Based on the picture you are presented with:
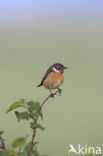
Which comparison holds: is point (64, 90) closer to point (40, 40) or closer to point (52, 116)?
point (52, 116)

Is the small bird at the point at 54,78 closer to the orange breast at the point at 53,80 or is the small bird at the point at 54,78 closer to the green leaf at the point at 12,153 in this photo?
the orange breast at the point at 53,80

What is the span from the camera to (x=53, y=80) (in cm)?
464

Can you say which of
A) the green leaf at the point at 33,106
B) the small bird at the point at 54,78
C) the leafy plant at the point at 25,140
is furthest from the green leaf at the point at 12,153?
the small bird at the point at 54,78

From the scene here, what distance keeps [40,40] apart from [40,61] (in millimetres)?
5917

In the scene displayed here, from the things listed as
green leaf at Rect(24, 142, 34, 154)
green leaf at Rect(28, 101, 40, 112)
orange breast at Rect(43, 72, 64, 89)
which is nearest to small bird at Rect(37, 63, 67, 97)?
orange breast at Rect(43, 72, 64, 89)

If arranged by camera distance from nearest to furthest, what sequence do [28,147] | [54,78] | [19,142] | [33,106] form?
[19,142] < [28,147] < [33,106] < [54,78]

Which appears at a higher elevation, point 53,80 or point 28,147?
point 53,80

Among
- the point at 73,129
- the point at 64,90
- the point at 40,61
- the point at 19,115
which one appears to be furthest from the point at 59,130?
the point at 40,61

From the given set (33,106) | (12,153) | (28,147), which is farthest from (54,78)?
(12,153)

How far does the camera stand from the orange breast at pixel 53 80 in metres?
4.59

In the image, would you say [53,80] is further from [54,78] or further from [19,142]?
[19,142]

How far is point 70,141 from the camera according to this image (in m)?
8.41

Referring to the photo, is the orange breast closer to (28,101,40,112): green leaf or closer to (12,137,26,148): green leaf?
(28,101,40,112): green leaf

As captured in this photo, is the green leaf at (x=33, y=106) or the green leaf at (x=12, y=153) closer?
the green leaf at (x=12, y=153)
